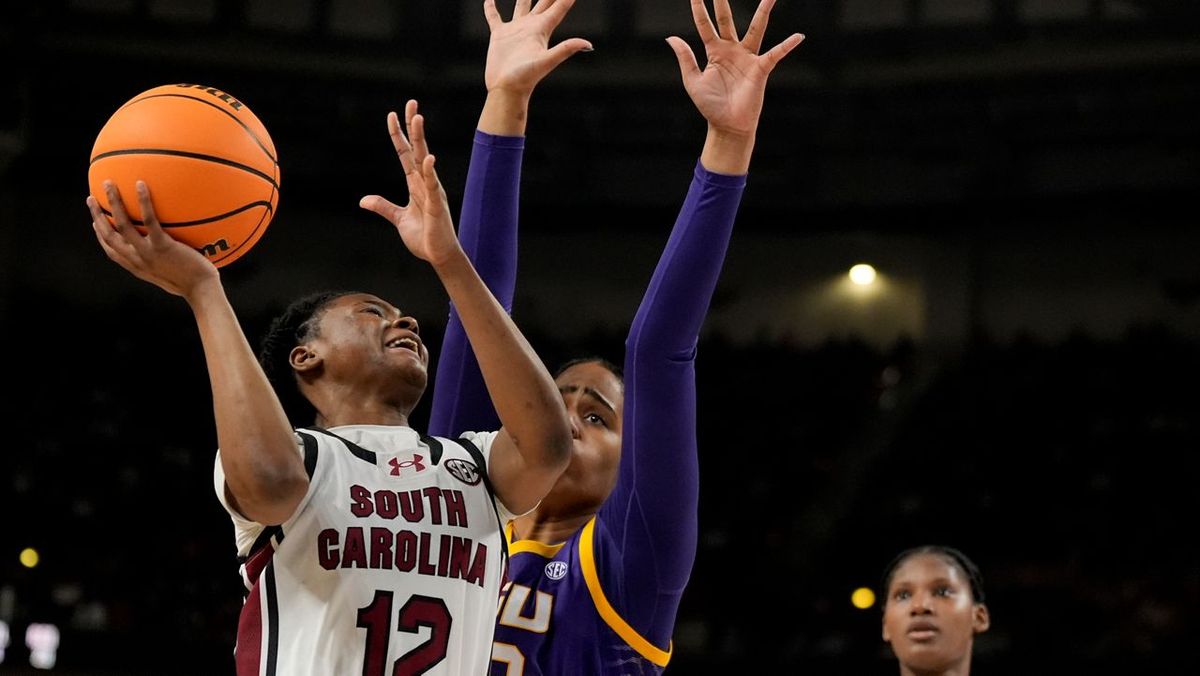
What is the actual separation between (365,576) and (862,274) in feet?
40.1

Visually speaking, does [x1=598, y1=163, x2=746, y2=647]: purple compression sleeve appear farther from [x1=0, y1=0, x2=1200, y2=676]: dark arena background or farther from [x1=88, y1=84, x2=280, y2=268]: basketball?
[x1=0, y1=0, x2=1200, y2=676]: dark arena background

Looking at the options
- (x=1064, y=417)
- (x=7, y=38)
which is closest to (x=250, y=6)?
(x=7, y=38)

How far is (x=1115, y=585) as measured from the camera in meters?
10.5

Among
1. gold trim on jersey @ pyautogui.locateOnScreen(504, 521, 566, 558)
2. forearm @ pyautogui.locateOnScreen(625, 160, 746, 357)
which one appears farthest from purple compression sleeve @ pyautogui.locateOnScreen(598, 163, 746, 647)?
gold trim on jersey @ pyautogui.locateOnScreen(504, 521, 566, 558)

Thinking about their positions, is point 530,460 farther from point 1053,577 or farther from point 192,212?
point 1053,577

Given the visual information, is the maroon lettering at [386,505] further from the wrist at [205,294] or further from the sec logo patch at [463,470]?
the wrist at [205,294]

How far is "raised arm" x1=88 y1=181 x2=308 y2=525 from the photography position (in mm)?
2145

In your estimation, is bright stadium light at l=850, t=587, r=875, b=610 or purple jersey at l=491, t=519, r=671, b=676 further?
bright stadium light at l=850, t=587, r=875, b=610

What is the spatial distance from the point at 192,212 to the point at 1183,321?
1268 cm

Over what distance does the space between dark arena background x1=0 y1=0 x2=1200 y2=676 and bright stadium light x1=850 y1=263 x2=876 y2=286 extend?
56 mm

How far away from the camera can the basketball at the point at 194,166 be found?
2344 millimetres

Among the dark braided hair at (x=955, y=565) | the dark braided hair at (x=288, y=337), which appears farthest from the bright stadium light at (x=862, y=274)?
the dark braided hair at (x=288, y=337)

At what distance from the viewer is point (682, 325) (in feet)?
9.25

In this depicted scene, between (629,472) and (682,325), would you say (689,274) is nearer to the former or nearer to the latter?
(682,325)
